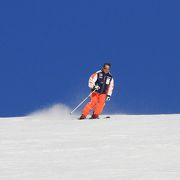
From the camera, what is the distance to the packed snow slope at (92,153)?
4074 millimetres

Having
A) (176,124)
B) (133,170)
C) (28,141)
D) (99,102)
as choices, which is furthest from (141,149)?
(99,102)

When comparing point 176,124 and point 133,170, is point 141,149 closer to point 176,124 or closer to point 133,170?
point 133,170

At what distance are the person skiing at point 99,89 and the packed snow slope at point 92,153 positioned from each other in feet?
10.2

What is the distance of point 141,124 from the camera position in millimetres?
8828

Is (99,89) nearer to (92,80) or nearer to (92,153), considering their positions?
(92,80)

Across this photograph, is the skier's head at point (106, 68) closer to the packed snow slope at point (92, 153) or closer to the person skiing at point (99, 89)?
the person skiing at point (99, 89)

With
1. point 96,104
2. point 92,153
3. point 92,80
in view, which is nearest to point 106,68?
point 92,80

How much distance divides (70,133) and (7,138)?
1.06 meters

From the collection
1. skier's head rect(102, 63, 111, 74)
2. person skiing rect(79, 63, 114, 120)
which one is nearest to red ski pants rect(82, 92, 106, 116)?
person skiing rect(79, 63, 114, 120)

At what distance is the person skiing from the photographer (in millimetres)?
11633

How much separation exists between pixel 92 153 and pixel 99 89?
6428 millimetres

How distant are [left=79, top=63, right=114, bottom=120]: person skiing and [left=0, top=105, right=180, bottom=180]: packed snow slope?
10.2 ft

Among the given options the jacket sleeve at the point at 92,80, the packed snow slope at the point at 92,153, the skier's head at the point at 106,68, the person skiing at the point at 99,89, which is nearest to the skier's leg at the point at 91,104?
the person skiing at the point at 99,89

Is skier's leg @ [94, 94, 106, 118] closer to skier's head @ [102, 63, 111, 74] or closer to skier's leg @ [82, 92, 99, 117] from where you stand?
skier's leg @ [82, 92, 99, 117]
